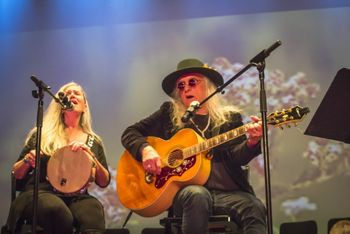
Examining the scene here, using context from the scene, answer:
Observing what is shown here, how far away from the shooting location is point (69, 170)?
342cm

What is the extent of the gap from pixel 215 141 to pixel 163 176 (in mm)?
443

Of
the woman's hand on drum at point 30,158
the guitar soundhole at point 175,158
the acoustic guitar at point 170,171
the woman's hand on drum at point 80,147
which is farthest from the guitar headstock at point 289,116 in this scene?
the woman's hand on drum at point 30,158

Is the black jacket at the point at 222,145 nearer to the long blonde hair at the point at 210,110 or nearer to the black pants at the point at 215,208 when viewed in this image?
the long blonde hair at the point at 210,110

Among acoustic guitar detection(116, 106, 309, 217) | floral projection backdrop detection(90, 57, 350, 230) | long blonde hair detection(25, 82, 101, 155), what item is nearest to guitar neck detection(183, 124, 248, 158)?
acoustic guitar detection(116, 106, 309, 217)

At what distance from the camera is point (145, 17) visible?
5.04m

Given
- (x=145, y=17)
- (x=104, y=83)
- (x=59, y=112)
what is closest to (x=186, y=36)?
(x=145, y=17)

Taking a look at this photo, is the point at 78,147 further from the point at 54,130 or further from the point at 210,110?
the point at 210,110

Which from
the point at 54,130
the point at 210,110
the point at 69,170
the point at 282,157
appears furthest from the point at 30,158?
the point at 282,157

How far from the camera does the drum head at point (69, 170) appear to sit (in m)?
3.38

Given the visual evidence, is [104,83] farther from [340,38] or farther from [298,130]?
[340,38]

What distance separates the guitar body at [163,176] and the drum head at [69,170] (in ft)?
1.07

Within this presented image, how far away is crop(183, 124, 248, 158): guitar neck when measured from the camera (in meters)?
3.24

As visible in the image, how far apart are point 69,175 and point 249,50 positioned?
224cm

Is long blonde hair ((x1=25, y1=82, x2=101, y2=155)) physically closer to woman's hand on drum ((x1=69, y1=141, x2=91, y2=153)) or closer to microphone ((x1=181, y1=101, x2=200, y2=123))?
woman's hand on drum ((x1=69, y1=141, x2=91, y2=153))
